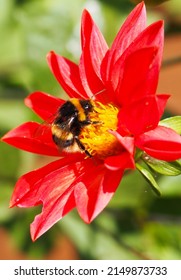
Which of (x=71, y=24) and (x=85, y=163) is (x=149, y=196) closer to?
(x=71, y=24)

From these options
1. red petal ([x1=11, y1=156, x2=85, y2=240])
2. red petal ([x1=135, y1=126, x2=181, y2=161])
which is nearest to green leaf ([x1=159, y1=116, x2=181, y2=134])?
red petal ([x1=135, y1=126, x2=181, y2=161])

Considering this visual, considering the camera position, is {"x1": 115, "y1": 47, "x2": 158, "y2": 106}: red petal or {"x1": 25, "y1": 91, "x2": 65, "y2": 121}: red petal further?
{"x1": 25, "y1": 91, "x2": 65, "y2": 121}: red petal

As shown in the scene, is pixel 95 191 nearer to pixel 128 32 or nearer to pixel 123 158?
pixel 123 158

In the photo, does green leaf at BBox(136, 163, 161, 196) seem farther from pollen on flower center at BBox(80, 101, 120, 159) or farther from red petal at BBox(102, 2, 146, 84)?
red petal at BBox(102, 2, 146, 84)

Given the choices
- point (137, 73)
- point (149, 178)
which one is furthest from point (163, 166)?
point (137, 73)

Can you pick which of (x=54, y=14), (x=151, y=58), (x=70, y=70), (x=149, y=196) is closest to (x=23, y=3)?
(x=54, y=14)

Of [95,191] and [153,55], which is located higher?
[153,55]
